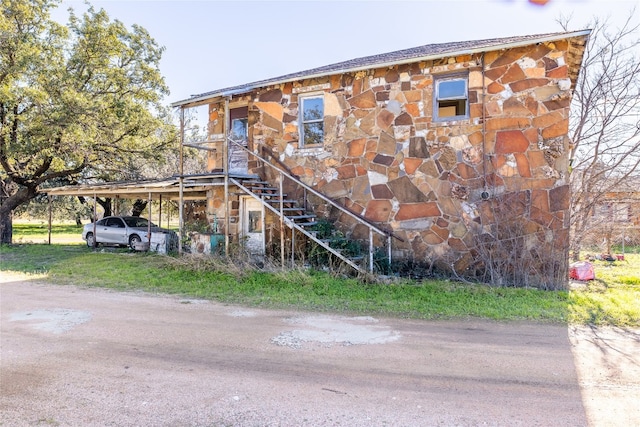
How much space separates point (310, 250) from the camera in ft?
36.4

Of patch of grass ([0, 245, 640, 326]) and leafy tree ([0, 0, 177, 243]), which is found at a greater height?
leafy tree ([0, 0, 177, 243])

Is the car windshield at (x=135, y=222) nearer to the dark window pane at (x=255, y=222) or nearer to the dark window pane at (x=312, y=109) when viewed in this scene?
the dark window pane at (x=255, y=222)

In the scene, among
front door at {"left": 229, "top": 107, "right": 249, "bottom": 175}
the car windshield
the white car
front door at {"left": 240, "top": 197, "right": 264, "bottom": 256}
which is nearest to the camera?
front door at {"left": 240, "top": 197, "right": 264, "bottom": 256}

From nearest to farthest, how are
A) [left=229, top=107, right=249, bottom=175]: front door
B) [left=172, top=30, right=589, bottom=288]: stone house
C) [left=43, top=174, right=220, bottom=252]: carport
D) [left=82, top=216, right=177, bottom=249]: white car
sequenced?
[left=172, top=30, right=589, bottom=288]: stone house
[left=43, top=174, right=220, bottom=252]: carport
[left=229, top=107, right=249, bottom=175]: front door
[left=82, top=216, right=177, bottom=249]: white car

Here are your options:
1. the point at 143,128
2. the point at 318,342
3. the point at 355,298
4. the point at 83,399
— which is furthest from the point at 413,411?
the point at 143,128

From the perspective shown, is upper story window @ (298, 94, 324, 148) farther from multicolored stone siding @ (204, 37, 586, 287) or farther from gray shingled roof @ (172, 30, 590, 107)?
gray shingled roof @ (172, 30, 590, 107)

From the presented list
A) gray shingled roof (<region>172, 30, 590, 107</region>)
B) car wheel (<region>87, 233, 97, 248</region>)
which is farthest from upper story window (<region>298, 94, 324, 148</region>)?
car wheel (<region>87, 233, 97, 248</region>)

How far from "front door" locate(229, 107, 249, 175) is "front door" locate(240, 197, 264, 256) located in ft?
3.46

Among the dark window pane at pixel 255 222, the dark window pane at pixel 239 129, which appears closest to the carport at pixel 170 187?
the dark window pane at pixel 255 222

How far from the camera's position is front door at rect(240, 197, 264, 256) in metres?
12.4

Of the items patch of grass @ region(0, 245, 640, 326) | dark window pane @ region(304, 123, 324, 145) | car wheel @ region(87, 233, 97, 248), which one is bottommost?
patch of grass @ region(0, 245, 640, 326)

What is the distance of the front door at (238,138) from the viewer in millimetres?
13031

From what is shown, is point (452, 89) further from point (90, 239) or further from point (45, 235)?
point (45, 235)

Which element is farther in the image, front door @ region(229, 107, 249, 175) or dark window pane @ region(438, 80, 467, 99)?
front door @ region(229, 107, 249, 175)
